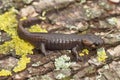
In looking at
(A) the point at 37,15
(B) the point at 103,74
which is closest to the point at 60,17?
(A) the point at 37,15

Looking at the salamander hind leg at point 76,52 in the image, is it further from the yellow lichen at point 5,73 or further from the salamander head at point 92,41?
the yellow lichen at point 5,73

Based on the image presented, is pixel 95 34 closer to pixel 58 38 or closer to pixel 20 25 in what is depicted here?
pixel 58 38

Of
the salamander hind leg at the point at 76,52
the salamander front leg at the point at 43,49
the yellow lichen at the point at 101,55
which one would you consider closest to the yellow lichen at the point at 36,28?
the salamander front leg at the point at 43,49

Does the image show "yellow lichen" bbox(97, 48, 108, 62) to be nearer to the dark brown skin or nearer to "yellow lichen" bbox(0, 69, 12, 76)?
the dark brown skin

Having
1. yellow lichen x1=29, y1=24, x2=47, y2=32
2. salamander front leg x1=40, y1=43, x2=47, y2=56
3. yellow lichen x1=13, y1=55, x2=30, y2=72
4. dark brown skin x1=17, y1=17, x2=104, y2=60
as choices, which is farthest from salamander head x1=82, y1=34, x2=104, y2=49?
yellow lichen x1=13, y1=55, x2=30, y2=72

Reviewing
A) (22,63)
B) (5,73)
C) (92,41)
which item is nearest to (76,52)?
(92,41)

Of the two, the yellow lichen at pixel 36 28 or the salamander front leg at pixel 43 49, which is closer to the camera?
the salamander front leg at pixel 43 49

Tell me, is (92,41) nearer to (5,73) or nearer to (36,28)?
(36,28)
